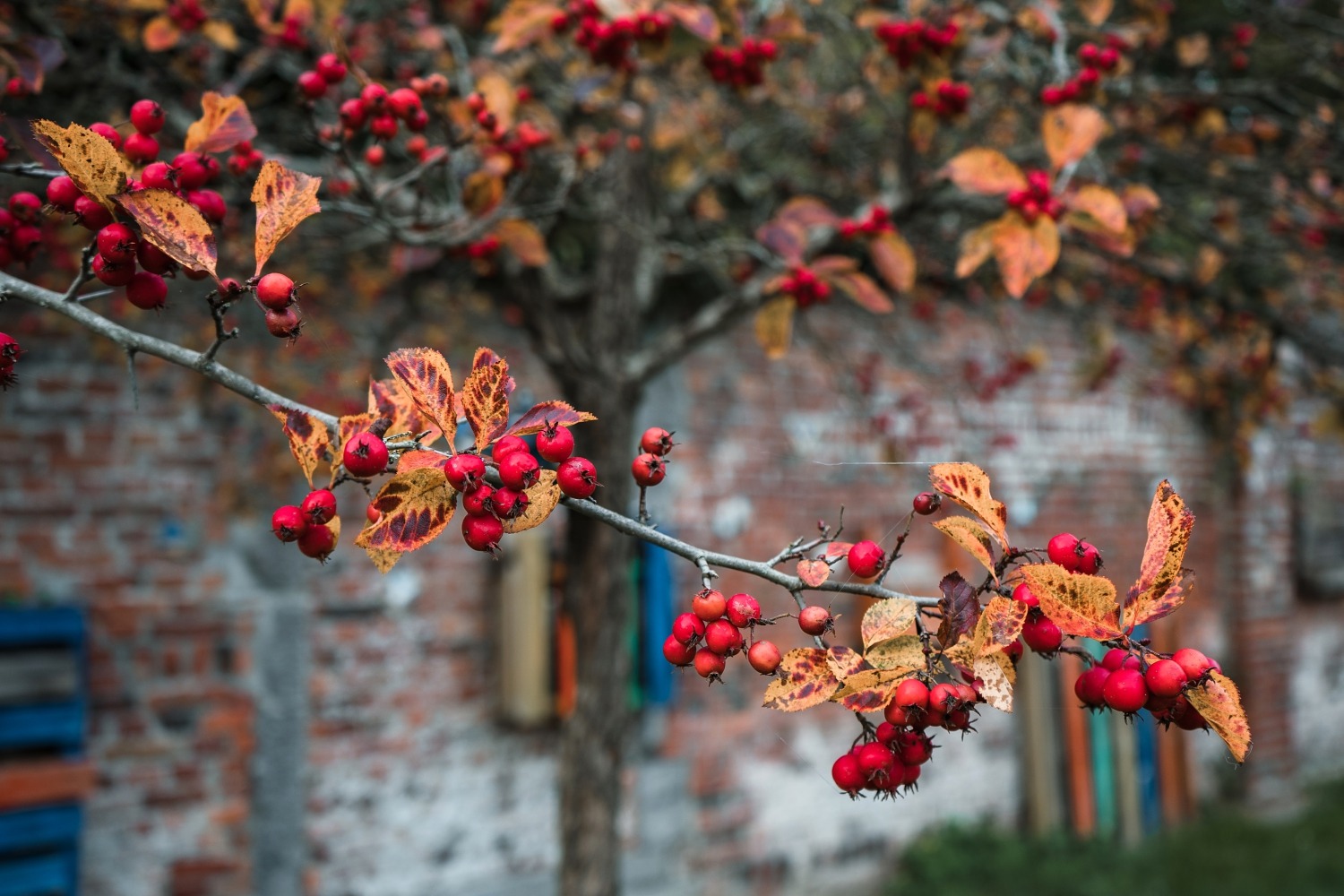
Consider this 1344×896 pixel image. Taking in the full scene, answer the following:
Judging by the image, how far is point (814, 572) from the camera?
756mm

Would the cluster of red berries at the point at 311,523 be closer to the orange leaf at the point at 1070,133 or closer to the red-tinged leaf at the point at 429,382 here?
the red-tinged leaf at the point at 429,382

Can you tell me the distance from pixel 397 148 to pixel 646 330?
1590 mm

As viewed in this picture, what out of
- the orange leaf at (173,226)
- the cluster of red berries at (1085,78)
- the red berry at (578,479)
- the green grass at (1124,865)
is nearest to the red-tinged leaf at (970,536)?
the red berry at (578,479)

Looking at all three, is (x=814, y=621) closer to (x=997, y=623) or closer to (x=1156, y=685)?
(x=997, y=623)

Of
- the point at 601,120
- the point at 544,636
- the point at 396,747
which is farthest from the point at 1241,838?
the point at 601,120

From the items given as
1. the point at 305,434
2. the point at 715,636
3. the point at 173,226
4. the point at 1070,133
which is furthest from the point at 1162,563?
the point at 1070,133

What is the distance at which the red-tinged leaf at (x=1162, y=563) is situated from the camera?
739 millimetres

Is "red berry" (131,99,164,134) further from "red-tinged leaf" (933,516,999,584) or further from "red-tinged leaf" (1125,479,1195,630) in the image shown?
"red-tinged leaf" (1125,479,1195,630)

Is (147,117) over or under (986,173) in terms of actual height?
under

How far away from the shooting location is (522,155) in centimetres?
156

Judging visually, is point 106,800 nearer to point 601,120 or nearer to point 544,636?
point 544,636

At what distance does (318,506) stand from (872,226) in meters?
1.26

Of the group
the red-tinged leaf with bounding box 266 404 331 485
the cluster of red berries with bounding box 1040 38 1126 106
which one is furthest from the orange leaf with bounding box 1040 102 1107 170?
the red-tinged leaf with bounding box 266 404 331 485

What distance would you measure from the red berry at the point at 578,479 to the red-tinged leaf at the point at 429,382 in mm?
102
